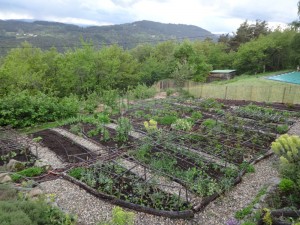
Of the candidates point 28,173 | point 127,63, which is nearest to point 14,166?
point 28,173

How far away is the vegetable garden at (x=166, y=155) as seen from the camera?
5.65 m

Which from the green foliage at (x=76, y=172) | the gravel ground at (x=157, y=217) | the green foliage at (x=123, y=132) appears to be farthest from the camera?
the green foliage at (x=123, y=132)

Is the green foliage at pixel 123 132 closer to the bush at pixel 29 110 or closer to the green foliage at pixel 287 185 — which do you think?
the bush at pixel 29 110

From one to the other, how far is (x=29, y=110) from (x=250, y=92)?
1425cm

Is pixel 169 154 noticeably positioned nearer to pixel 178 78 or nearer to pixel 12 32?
pixel 178 78

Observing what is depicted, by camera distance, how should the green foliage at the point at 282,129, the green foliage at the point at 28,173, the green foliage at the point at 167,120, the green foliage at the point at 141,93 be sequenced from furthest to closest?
the green foliage at the point at 141,93 → the green foliage at the point at 167,120 → the green foliage at the point at 282,129 → the green foliage at the point at 28,173

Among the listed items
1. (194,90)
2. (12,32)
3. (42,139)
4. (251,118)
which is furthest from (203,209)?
(12,32)

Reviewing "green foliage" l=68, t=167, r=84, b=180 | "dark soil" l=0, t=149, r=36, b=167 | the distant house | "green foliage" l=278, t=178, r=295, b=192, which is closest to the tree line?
the distant house

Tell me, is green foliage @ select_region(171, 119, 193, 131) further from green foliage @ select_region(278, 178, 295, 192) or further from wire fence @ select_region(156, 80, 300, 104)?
wire fence @ select_region(156, 80, 300, 104)

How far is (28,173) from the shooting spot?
666cm

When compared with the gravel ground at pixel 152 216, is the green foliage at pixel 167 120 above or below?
above

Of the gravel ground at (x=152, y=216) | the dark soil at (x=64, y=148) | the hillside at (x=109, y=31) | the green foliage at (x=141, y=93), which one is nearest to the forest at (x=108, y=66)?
the green foliage at (x=141, y=93)

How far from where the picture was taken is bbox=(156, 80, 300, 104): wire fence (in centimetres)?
1547

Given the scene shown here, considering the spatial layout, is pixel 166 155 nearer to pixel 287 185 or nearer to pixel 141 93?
pixel 287 185
